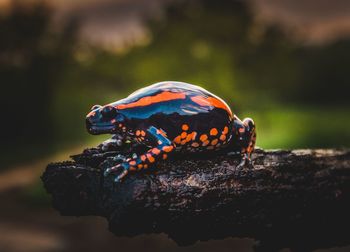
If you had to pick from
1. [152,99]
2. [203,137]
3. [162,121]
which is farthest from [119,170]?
[203,137]

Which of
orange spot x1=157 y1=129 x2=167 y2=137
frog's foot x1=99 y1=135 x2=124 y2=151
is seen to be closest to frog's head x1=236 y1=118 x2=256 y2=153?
orange spot x1=157 y1=129 x2=167 y2=137

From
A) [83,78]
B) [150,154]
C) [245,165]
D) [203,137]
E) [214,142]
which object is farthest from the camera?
[83,78]

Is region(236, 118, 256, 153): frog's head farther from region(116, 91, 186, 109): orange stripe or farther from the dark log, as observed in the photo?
region(116, 91, 186, 109): orange stripe

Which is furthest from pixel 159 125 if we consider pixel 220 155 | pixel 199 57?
pixel 199 57

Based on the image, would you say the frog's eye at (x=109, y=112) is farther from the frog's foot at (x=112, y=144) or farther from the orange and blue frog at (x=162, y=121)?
the frog's foot at (x=112, y=144)

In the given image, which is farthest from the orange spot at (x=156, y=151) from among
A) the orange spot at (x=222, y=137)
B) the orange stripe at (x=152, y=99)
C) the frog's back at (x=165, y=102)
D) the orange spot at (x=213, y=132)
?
the orange spot at (x=222, y=137)

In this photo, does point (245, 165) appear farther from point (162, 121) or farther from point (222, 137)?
point (162, 121)
